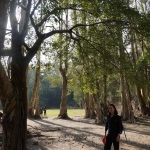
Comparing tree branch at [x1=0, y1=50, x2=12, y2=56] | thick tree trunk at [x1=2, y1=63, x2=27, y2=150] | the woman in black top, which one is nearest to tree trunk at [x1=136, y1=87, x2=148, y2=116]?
the woman in black top

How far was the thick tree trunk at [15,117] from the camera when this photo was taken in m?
6.12

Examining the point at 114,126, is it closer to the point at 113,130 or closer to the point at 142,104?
the point at 113,130

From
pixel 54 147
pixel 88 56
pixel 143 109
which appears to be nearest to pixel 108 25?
pixel 88 56

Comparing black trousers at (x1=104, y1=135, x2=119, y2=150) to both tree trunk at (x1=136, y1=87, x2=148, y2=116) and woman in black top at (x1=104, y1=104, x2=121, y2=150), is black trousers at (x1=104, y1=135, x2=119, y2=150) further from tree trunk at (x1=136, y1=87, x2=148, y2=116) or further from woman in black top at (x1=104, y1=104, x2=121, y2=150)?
tree trunk at (x1=136, y1=87, x2=148, y2=116)

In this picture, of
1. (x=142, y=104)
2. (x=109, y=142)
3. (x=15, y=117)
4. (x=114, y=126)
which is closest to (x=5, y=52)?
(x=15, y=117)

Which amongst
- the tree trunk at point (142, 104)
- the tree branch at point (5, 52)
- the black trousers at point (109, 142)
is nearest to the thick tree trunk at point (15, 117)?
the tree branch at point (5, 52)

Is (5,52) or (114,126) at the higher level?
(5,52)

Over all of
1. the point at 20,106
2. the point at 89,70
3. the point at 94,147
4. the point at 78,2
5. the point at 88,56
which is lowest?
the point at 94,147

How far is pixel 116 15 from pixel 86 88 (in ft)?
13.1

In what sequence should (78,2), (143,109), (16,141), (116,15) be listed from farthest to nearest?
(143,109), (78,2), (116,15), (16,141)

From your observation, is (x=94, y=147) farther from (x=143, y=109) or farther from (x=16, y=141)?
(x=143, y=109)

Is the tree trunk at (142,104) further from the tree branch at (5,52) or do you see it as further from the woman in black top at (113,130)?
the tree branch at (5,52)

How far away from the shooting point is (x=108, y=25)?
295 inches

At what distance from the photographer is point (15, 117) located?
6195mm
